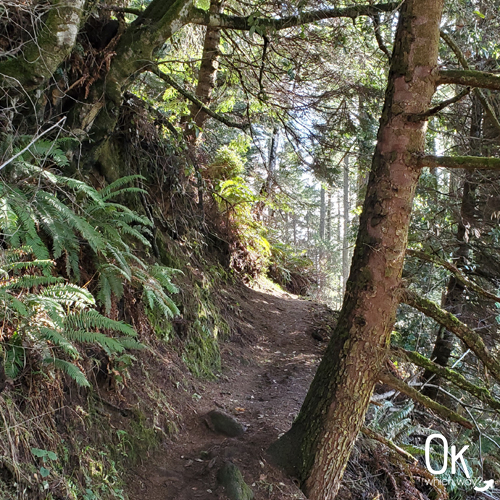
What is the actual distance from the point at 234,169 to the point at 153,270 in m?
6.30

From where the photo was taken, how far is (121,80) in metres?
4.98

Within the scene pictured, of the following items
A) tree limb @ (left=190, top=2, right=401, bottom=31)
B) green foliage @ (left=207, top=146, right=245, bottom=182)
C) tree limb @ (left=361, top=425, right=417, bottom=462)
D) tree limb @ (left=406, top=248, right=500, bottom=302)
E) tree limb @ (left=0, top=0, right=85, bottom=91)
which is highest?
tree limb @ (left=190, top=2, right=401, bottom=31)

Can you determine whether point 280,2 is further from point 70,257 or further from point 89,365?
point 89,365

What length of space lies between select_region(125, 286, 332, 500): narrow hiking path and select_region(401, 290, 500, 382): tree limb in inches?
76.1

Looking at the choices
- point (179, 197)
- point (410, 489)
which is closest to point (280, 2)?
point (179, 197)

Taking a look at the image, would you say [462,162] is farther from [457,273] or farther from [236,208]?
[236,208]

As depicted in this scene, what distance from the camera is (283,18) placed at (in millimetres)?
5184

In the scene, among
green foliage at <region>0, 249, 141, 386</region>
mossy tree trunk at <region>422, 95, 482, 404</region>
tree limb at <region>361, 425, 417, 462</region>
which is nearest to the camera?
green foliage at <region>0, 249, 141, 386</region>

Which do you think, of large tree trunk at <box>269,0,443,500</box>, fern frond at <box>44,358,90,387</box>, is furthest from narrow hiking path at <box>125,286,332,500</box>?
fern frond at <box>44,358,90,387</box>

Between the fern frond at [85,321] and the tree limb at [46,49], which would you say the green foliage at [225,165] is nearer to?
the tree limb at [46,49]

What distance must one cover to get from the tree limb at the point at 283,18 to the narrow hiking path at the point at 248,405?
490 centimetres

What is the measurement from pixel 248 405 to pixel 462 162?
13.5 feet

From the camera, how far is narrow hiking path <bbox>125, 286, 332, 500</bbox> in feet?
11.6

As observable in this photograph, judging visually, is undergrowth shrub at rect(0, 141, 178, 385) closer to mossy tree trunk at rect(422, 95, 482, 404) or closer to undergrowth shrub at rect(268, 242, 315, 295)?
mossy tree trunk at rect(422, 95, 482, 404)
